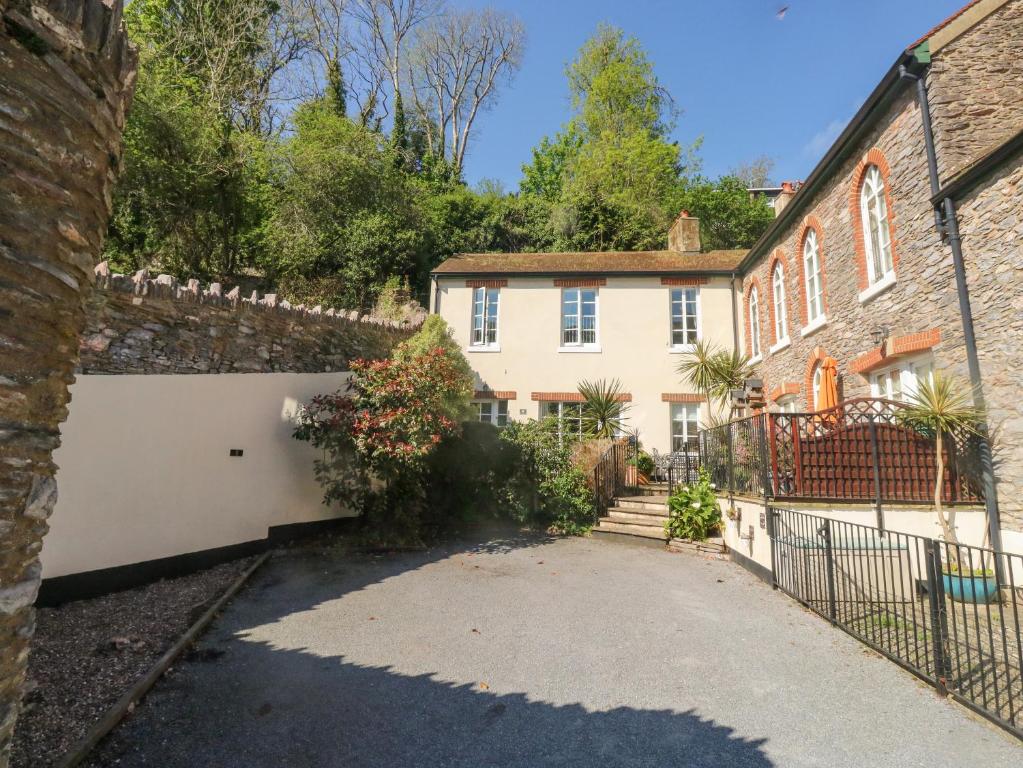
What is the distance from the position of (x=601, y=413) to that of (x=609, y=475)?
2691 millimetres

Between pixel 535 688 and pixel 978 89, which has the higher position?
pixel 978 89

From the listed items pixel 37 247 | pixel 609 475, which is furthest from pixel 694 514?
pixel 37 247

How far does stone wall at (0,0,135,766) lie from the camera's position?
189 cm

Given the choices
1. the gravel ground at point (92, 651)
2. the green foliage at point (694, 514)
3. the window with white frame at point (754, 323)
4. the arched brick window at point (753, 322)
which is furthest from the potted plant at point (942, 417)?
the gravel ground at point (92, 651)

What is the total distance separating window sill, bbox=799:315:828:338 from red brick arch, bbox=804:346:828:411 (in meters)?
0.39

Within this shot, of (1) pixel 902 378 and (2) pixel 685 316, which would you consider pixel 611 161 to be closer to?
(2) pixel 685 316

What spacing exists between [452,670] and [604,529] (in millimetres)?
6175

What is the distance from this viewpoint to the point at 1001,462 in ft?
22.7

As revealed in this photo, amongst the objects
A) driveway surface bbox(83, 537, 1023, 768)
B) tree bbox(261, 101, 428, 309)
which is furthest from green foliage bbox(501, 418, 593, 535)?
tree bbox(261, 101, 428, 309)

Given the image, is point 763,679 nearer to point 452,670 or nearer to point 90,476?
point 452,670

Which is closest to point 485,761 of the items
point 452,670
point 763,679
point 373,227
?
point 452,670

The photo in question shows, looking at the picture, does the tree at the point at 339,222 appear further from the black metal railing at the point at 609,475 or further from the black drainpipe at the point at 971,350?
the black drainpipe at the point at 971,350

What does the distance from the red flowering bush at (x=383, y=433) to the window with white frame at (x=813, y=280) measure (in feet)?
24.8

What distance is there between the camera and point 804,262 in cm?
1171
